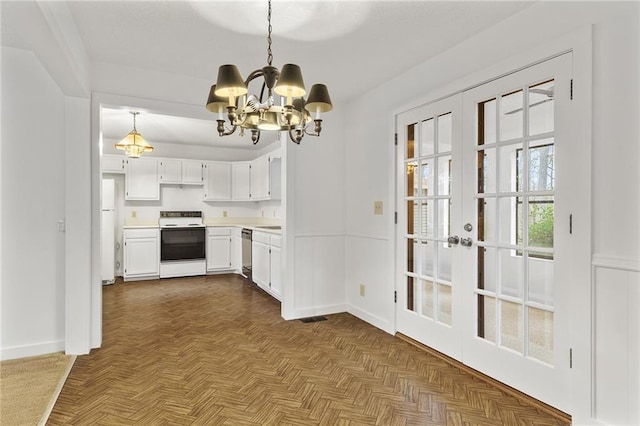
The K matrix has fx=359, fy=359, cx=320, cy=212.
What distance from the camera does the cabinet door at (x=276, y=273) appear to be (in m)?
4.48

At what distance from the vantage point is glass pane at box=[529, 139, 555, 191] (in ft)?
7.24

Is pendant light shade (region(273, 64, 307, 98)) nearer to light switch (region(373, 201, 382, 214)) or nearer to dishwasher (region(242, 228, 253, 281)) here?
light switch (region(373, 201, 382, 214))

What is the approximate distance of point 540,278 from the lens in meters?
2.28

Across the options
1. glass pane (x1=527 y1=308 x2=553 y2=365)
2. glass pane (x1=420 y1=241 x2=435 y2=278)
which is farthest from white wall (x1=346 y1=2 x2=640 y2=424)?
glass pane (x1=420 y1=241 x2=435 y2=278)

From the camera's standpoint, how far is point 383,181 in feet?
11.9

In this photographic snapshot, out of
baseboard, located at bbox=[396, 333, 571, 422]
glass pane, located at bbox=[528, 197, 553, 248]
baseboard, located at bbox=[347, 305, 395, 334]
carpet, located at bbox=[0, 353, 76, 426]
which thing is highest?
glass pane, located at bbox=[528, 197, 553, 248]

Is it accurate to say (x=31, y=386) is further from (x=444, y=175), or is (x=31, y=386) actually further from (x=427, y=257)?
(x=444, y=175)

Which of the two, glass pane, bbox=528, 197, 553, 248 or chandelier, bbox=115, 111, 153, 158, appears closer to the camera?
glass pane, bbox=528, 197, 553, 248

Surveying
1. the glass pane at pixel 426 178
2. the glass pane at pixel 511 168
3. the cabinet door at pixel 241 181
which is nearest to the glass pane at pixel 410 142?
the glass pane at pixel 426 178

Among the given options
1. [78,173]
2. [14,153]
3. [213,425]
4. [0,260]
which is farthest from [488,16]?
[0,260]

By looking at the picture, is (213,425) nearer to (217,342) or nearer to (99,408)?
(99,408)

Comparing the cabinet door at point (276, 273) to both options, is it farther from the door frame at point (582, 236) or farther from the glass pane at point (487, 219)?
the door frame at point (582, 236)

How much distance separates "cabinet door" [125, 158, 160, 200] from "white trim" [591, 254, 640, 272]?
246 inches

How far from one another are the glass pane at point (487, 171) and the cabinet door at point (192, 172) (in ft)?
17.3
